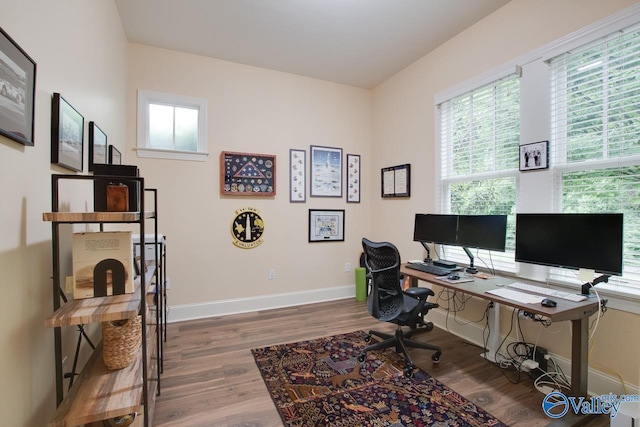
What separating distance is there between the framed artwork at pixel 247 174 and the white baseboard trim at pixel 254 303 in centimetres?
137

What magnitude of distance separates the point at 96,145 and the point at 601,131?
3541 millimetres

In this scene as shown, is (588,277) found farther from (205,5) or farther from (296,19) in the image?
(205,5)

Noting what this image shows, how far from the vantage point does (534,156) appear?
7.75ft

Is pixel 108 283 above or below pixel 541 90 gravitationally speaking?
below

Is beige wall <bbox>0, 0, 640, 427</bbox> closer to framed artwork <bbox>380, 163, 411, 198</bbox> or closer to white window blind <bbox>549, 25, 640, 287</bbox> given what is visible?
framed artwork <bbox>380, 163, 411, 198</bbox>

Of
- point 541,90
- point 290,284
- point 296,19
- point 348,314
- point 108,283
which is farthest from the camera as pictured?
point 290,284

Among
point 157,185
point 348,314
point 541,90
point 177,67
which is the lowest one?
point 348,314

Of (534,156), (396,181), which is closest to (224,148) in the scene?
(396,181)

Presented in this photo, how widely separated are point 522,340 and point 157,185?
3951 millimetres

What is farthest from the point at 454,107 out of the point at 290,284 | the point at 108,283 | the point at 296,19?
the point at 108,283

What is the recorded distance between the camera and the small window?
3.23 metres

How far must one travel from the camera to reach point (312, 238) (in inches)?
162

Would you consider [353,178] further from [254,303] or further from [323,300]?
[254,303]

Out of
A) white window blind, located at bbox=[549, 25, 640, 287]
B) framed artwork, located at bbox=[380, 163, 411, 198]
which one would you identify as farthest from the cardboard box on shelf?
framed artwork, located at bbox=[380, 163, 411, 198]
